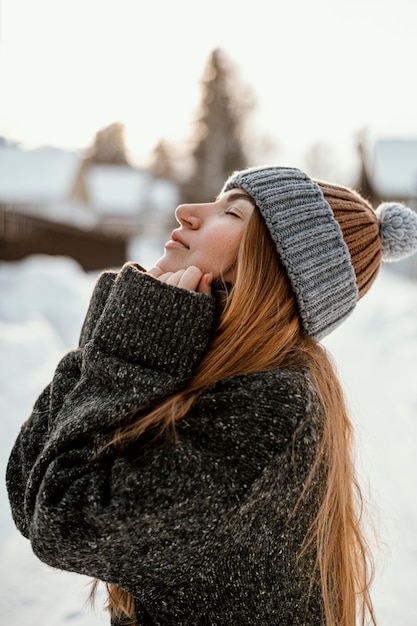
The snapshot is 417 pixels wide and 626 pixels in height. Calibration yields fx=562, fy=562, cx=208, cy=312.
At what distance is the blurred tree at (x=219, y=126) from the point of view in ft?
126

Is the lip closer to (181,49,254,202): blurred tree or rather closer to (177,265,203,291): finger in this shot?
(177,265,203,291): finger

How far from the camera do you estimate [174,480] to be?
135 cm

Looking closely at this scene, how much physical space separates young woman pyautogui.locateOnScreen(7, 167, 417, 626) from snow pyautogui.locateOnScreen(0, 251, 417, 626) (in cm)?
71

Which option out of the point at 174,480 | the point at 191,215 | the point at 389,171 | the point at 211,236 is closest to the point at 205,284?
the point at 211,236

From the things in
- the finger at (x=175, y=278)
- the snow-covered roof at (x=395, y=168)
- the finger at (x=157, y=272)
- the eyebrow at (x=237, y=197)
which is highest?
the eyebrow at (x=237, y=197)

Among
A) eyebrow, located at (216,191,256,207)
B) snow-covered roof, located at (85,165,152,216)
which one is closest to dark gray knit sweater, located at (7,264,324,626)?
eyebrow, located at (216,191,256,207)

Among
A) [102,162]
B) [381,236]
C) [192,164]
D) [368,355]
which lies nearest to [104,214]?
[192,164]

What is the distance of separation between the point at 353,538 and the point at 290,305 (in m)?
0.77

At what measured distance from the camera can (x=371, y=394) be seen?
592 cm

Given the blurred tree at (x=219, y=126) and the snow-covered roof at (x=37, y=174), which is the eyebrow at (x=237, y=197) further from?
the blurred tree at (x=219, y=126)

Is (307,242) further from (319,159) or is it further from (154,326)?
(319,159)

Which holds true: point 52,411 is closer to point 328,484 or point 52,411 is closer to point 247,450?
point 247,450

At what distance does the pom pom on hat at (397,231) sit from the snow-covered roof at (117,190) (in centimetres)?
4316

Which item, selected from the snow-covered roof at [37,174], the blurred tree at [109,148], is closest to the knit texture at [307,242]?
the snow-covered roof at [37,174]
